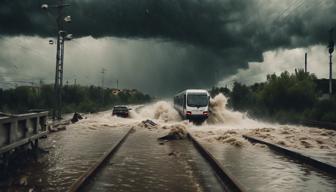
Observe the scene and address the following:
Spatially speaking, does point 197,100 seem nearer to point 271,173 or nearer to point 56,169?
point 271,173

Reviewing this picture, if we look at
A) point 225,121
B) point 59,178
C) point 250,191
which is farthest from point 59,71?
point 250,191

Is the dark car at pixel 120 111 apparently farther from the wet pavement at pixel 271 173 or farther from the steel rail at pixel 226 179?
the steel rail at pixel 226 179

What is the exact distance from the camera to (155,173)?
10742 mm

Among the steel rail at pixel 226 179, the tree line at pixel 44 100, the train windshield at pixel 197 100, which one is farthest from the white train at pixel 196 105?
the tree line at pixel 44 100

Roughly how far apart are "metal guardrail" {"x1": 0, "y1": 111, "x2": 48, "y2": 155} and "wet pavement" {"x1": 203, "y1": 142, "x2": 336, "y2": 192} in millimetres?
5491

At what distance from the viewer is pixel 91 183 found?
9211 millimetres

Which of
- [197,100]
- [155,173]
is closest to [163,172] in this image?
[155,173]

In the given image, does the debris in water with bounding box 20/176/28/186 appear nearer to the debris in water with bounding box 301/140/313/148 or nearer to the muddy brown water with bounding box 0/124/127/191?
the muddy brown water with bounding box 0/124/127/191

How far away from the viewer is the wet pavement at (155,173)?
8898 millimetres

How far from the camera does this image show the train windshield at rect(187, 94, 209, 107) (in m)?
34.0

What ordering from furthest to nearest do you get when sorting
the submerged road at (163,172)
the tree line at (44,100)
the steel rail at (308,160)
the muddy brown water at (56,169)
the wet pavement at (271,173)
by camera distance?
1. the tree line at (44,100)
2. the steel rail at (308,160)
3. the wet pavement at (271,173)
4. the submerged road at (163,172)
5. the muddy brown water at (56,169)

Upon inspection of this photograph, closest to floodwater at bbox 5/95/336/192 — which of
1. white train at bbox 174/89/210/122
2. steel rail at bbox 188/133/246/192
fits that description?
steel rail at bbox 188/133/246/192

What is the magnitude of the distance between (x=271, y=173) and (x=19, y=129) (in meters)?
6.86

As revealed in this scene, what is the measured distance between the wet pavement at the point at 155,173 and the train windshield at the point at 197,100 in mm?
18363
